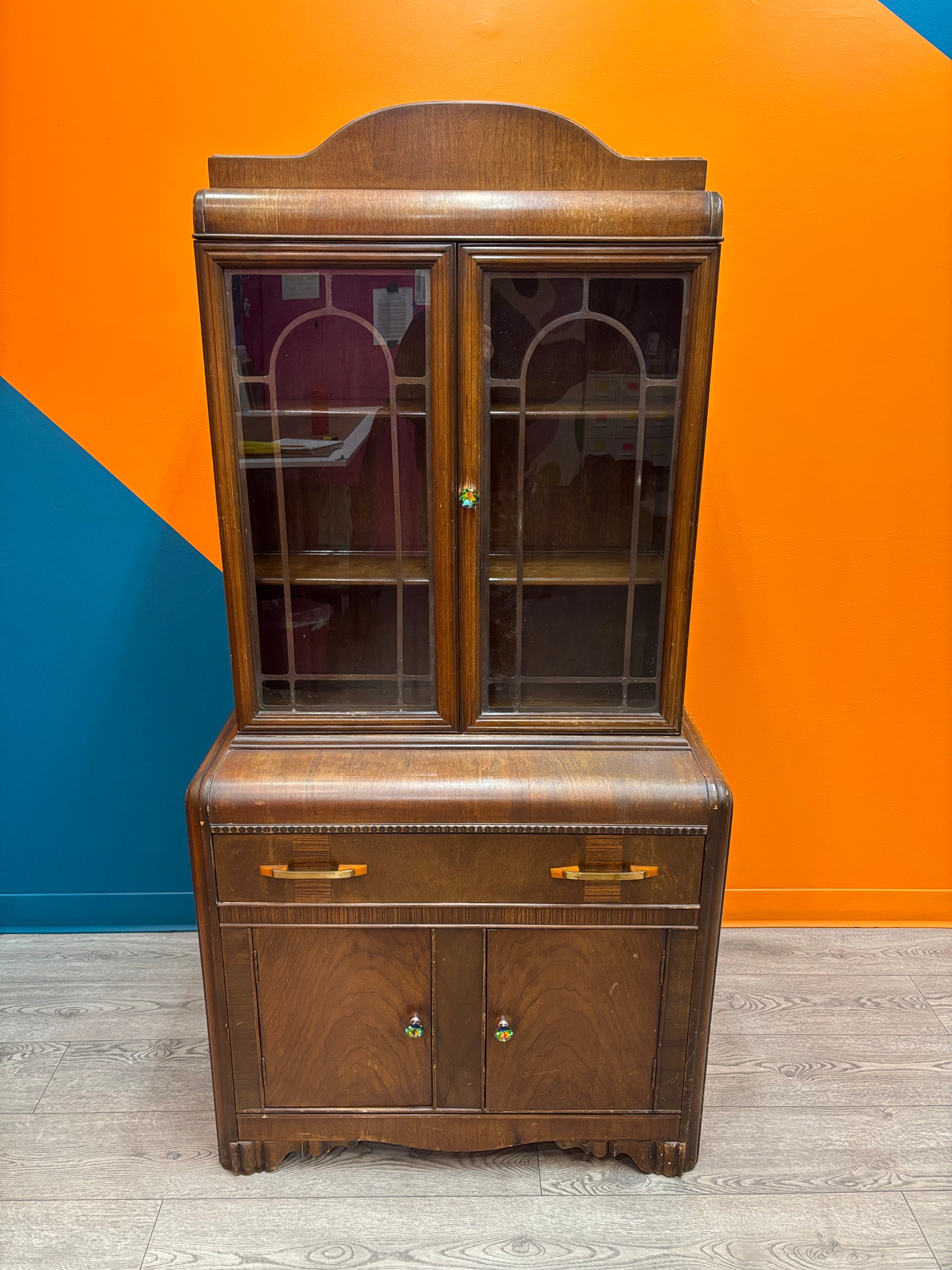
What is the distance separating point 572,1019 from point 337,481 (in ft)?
3.66

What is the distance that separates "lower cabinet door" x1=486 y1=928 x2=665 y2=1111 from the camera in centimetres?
167

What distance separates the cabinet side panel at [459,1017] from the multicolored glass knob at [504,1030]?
30 mm

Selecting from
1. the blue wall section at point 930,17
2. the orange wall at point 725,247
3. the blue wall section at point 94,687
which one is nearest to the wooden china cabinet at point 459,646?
the orange wall at point 725,247

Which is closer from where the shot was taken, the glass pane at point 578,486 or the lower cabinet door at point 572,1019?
the glass pane at point 578,486

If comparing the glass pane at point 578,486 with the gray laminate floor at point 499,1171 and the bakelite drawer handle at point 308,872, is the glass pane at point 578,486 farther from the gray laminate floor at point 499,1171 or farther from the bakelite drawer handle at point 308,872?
the gray laminate floor at point 499,1171

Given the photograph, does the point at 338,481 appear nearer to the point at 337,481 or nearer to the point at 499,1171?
the point at 337,481

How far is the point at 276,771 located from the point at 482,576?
52 centimetres

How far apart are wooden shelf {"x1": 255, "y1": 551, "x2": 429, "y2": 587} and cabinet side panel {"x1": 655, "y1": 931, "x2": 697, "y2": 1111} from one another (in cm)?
83

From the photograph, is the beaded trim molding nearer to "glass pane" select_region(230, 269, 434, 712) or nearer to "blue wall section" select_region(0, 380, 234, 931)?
"glass pane" select_region(230, 269, 434, 712)

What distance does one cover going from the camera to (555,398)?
160cm

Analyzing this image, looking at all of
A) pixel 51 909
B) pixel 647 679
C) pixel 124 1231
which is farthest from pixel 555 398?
pixel 51 909

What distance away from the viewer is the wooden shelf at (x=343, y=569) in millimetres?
1663

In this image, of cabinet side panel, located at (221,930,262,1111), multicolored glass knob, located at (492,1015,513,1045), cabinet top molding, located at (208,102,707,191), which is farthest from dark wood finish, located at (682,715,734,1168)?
cabinet top molding, located at (208,102,707,191)

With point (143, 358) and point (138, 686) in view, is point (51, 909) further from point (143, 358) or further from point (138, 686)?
point (143, 358)
